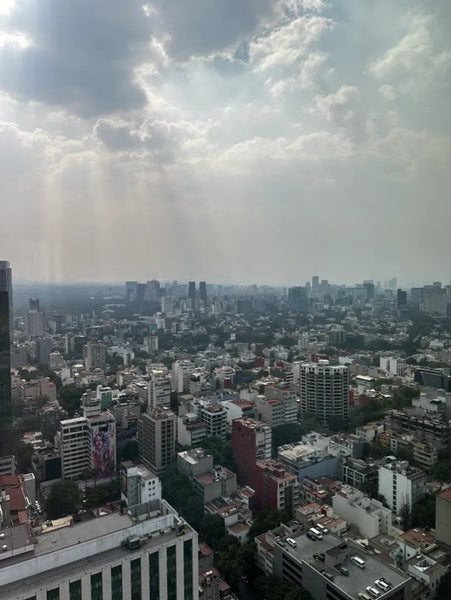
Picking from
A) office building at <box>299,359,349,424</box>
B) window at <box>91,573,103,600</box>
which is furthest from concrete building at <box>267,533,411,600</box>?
office building at <box>299,359,349,424</box>

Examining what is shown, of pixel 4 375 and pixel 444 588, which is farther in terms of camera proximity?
pixel 4 375

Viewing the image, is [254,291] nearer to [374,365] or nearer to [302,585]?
[374,365]

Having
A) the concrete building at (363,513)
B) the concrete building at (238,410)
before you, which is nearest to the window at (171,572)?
the concrete building at (363,513)

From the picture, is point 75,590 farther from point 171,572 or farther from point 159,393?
point 159,393

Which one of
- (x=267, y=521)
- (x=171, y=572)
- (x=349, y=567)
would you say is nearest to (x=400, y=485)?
(x=267, y=521)

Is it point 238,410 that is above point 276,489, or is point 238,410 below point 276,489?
above

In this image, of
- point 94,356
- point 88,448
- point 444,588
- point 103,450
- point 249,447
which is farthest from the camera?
point 94,356

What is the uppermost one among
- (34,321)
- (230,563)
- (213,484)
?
(34,321)

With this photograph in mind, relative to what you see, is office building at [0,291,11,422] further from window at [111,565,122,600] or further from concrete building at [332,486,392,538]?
window at [111,565,122,600]
